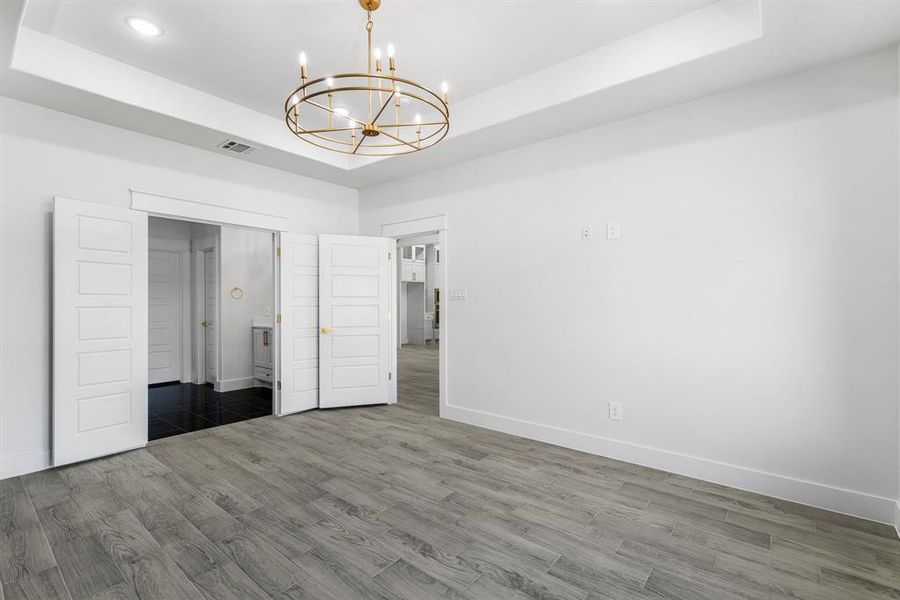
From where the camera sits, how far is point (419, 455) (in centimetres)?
364

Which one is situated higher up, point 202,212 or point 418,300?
point 202,212

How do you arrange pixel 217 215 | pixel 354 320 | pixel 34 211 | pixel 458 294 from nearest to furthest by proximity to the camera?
pixel 34 211, pixel 217 215, pixel 458 294, pixel 354 320

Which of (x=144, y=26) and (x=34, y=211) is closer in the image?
(x=144, y=26)

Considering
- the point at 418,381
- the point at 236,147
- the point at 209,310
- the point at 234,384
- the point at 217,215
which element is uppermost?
the point at 236,147

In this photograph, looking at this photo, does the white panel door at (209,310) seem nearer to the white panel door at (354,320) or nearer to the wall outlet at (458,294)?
the white panel door at (354,320)

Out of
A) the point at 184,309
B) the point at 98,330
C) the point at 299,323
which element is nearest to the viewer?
the point at 98,330

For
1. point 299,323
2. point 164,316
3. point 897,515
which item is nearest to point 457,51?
point 299,323

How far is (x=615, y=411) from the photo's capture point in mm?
3582

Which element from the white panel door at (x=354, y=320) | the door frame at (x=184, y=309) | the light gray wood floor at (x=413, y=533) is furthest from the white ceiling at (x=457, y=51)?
the door frame at (x=184, y=309)

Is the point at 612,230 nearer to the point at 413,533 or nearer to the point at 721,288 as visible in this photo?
the point at 721,288

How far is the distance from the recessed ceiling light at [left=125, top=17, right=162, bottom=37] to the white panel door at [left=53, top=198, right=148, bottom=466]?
146 centimetres

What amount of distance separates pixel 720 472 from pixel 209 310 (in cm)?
688

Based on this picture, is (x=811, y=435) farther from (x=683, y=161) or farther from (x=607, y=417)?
(x=683, y=161)

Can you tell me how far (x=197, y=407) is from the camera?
5289 mm
